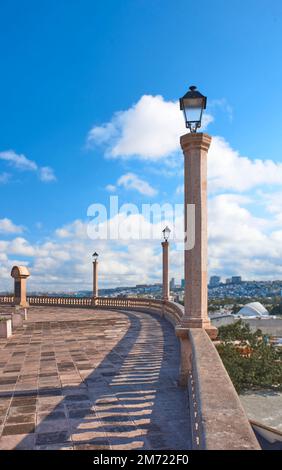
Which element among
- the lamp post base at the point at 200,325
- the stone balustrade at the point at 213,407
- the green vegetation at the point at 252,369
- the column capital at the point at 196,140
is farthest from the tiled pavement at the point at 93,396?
the green vegetation at the point at 252,369

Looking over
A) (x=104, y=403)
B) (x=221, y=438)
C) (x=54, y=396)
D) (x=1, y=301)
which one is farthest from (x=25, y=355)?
(x=1, y=301)

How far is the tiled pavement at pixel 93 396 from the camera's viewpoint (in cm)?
469

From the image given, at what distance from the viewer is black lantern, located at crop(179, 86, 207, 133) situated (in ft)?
22.0

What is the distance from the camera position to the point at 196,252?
677cm

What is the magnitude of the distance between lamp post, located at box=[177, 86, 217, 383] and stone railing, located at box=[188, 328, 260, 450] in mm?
1870

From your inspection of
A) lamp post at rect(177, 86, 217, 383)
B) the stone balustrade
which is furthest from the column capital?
the stone balustrade

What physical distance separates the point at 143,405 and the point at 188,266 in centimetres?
228

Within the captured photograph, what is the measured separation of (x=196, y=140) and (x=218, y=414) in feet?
15.7

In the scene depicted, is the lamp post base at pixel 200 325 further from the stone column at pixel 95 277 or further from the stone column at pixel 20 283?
the stone column at pixel 20 283

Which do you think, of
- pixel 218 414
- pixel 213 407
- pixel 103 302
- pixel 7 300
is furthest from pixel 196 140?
pixel 7 300

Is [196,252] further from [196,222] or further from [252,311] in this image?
[252,311]

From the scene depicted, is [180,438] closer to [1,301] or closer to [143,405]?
[143,405]

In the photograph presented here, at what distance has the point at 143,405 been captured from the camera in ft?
19.5

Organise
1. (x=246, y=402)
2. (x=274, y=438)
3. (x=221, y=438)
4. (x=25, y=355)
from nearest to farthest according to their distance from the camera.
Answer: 1. (x=221, y=438)
2. (x=274, y=438)
3. (x=25, y=355)
4. (x=246, y=402)
